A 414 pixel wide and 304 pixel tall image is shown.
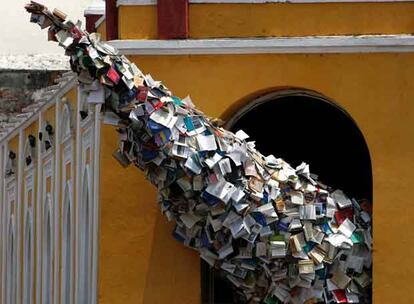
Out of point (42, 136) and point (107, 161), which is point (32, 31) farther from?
point (107, 161)

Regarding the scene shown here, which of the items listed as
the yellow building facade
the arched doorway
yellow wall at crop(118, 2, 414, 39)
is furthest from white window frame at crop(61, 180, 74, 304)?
yellow wall at crop(118, 2, 414, 39)

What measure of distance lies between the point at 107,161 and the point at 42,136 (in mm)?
4913

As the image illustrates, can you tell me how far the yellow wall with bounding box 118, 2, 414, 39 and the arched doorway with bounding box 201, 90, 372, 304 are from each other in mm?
887

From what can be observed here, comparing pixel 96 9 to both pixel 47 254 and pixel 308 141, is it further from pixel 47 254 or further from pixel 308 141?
pixel 308 141

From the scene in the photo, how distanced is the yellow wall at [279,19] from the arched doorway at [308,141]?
0.89 m

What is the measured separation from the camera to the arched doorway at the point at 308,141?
23.0 meters

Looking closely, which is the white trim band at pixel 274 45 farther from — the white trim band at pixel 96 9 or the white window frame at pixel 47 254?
the white trim band at pixel 96 9

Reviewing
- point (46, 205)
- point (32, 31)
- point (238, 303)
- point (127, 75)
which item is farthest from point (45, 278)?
point (32, 31)

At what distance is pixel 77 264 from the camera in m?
24.7

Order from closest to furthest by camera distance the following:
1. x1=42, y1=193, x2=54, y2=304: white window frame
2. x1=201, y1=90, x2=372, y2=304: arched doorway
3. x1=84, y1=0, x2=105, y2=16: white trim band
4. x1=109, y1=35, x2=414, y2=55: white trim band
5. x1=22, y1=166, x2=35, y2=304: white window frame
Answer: x1=109, y1=35, x2=414, y2=55: white trim band, x1=201, y1=90, x2=372, y2=304: arched doorway, x1=42, y1=193, x2=54, y2=304: white window frame, x1=22, y1=166, x2=35, y2=304: white window frame, x1=84, y1=0, x2=105, y2=16: white trim band

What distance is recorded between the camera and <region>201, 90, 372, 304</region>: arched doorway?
2303 cm

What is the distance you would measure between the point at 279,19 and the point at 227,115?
3.91ft

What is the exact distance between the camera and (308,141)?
78.0 feet

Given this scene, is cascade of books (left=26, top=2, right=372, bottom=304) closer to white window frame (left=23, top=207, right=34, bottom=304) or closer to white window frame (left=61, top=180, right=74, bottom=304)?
white window frame (left=61, top=180, right=74, bottom=304)
